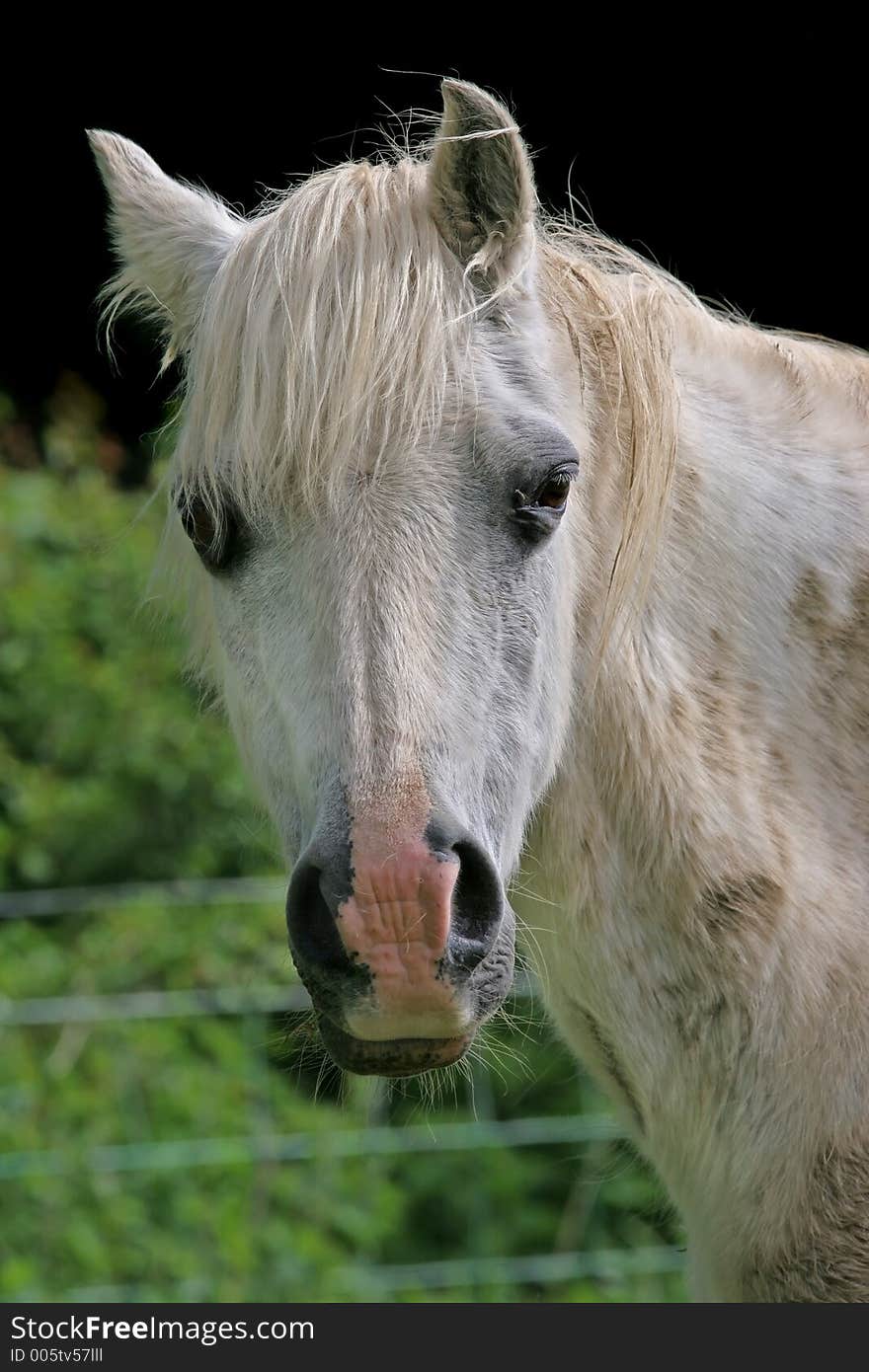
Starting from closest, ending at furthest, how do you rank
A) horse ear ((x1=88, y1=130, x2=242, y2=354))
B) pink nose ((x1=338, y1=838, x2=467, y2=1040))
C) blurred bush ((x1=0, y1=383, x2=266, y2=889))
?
pink nose ((x1=338, y1=838, x2=467, y2=1040)) → horse ear ((x1=88, y1=130, x2=242, y2=354)) → blurred bush ((x1=0, y1=383, x2=266, y2=889))

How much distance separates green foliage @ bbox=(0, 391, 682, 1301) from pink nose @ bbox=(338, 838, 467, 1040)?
6.85ft

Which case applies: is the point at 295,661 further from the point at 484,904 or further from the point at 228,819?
the point at 228,819

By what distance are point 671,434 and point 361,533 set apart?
1.77 feet

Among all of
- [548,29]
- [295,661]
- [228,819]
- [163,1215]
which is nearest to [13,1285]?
[163,1215]

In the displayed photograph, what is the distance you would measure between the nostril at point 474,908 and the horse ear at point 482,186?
2.76 feet

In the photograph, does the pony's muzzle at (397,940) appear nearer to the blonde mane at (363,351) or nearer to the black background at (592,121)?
the blonde mane at (363,351)

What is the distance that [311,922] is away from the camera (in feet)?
5.68

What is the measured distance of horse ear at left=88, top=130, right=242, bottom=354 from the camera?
89.4 inches

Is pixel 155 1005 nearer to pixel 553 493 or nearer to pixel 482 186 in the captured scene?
pixel 553 493

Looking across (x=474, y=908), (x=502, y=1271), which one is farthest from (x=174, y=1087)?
(x=474, y=908)

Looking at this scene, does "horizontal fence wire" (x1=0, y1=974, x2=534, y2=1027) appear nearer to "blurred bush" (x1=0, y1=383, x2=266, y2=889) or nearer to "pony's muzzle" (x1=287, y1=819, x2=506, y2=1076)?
"blurred bush" (x1=0, y1=383, x2=266, y2=889)

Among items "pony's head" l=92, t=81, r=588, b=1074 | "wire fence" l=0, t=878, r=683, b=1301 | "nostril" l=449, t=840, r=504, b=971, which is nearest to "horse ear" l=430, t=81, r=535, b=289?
"pony's head" l=92, t=81, r=588, b=1074

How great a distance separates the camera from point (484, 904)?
1.74 m

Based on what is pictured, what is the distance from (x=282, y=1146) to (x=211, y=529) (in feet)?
10.0
